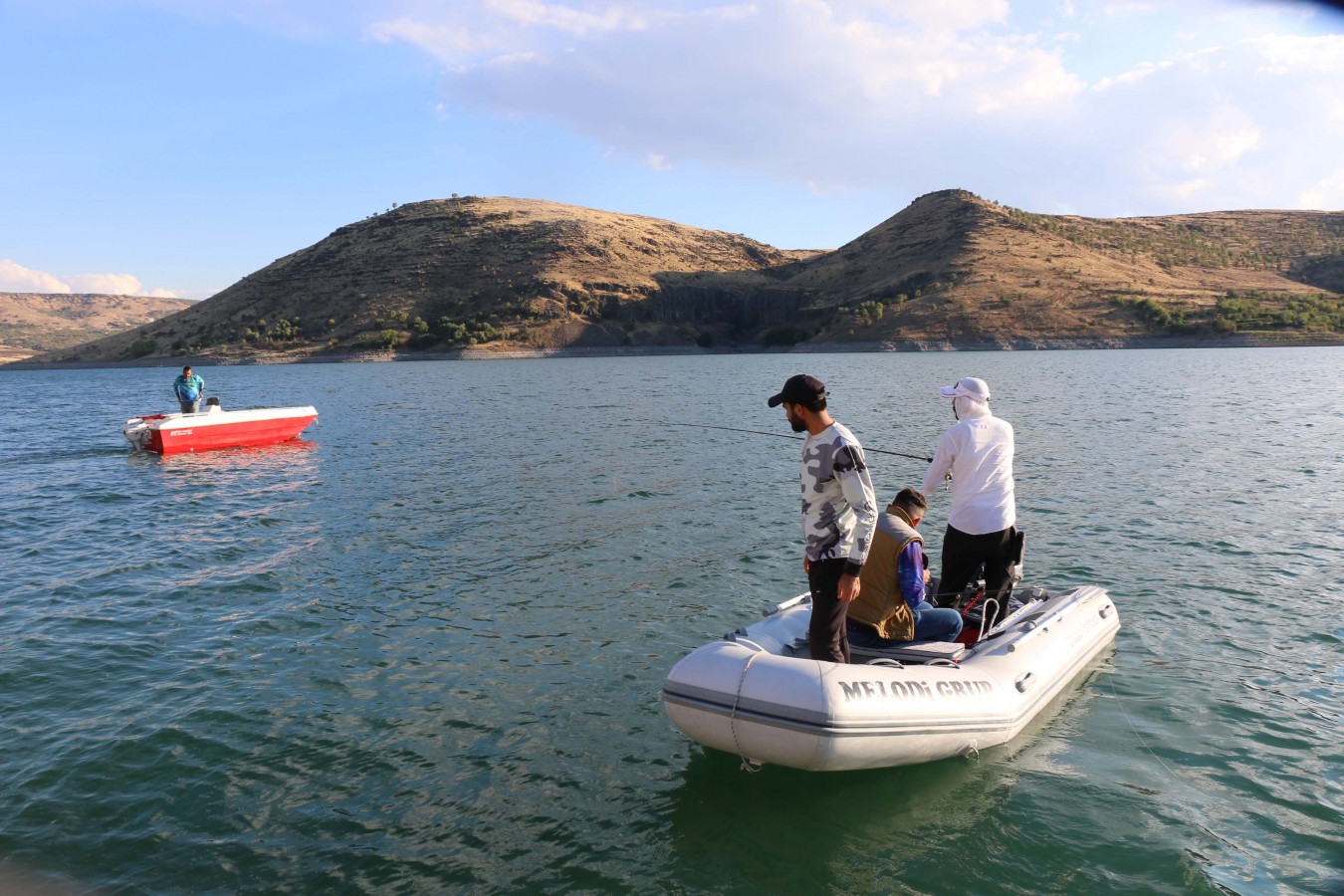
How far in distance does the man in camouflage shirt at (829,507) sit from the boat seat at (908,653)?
2.02ft

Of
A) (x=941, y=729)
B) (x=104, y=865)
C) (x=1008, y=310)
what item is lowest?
(x=104, y=865)

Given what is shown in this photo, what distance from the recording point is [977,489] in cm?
790

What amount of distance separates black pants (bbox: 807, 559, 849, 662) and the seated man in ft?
1.59

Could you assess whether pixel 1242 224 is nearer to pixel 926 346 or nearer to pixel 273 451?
pixel 926 346

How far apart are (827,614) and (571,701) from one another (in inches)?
114

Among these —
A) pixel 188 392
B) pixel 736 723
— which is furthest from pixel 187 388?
pixel 736 723

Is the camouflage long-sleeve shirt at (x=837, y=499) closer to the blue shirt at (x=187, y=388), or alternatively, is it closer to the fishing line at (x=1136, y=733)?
the fishing line at (x=1136, y=733)

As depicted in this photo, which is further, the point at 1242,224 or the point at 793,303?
the point at 1242,224

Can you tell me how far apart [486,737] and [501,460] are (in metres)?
16.9

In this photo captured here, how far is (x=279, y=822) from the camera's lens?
6223 mm

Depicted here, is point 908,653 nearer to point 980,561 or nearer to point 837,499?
point 980,561

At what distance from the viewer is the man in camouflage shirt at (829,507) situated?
235 inches

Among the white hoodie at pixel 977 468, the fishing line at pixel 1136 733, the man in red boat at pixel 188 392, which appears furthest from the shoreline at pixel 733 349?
the white hoodie at pixel 977 468

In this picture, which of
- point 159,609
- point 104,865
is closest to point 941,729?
point 104,865
